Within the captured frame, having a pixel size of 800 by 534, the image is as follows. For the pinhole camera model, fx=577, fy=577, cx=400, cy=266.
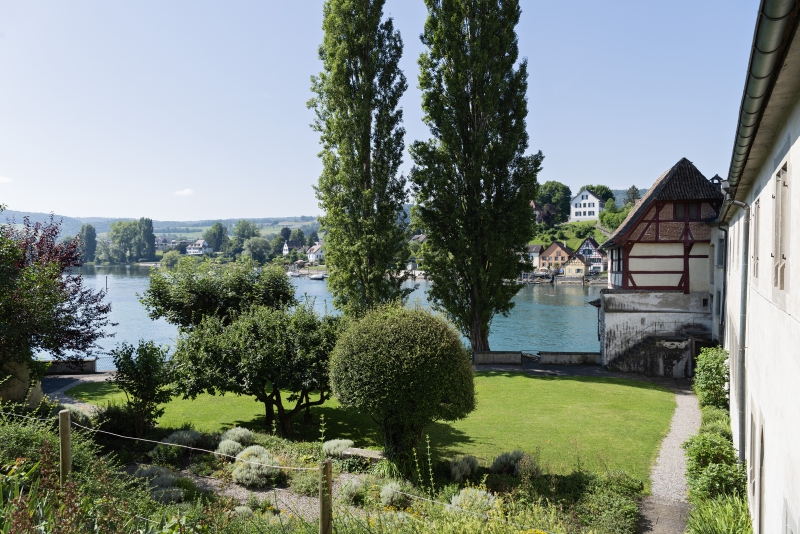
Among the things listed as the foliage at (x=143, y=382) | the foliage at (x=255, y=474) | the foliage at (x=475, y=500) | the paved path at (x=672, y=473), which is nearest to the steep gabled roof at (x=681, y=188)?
the paved path at (x=672, y=473)

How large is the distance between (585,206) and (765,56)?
134 metres

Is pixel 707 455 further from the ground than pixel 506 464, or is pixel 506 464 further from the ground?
pixel 707 455

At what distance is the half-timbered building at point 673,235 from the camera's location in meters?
23.4

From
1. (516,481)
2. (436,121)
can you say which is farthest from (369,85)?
(516,481)

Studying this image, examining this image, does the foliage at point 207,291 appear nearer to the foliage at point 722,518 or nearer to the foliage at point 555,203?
the foliage at point 722,518

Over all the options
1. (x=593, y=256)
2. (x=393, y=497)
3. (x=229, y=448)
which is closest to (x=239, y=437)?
(x=229, y=448)

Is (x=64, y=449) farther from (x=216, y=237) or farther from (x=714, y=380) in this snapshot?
(x=216, y=237)

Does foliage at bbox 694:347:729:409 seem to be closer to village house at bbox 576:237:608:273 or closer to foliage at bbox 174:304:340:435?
foliage at bbox 174:304:340:435

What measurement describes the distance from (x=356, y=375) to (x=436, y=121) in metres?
17.1

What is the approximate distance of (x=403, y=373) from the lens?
1084cm

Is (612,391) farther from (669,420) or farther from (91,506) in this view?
(91,506)

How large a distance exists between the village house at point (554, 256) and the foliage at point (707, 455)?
8864 centimetres

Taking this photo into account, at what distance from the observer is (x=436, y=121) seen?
25719mm

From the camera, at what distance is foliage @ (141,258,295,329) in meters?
17.7
